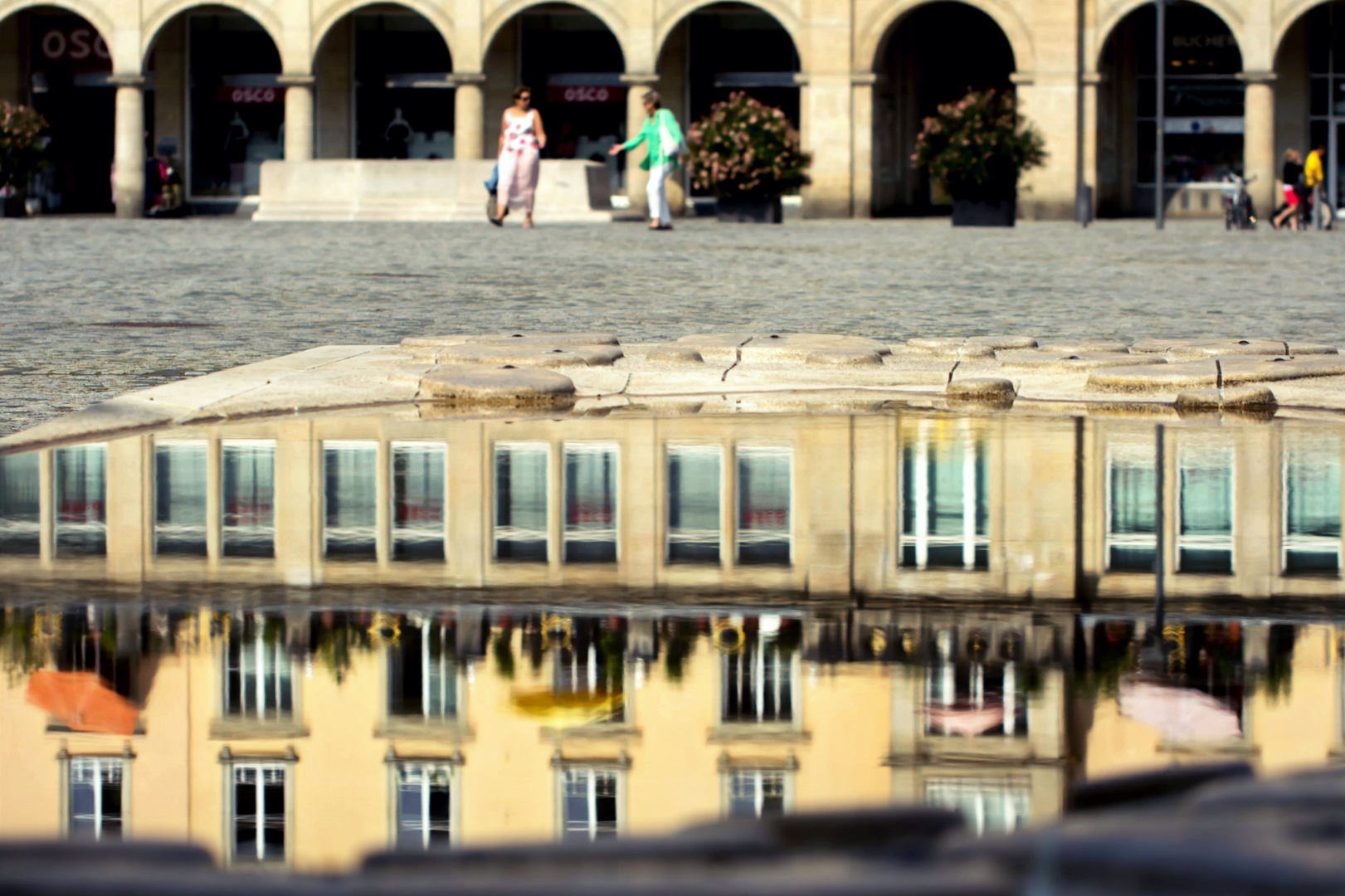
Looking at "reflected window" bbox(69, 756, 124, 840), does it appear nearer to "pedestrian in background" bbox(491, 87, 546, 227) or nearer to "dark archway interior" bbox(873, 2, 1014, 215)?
"pedestrian in background" bbox(491, 87, 546, 227)

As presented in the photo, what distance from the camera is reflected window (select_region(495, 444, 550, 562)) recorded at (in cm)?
393

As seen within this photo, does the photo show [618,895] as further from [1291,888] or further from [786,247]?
[786,247]

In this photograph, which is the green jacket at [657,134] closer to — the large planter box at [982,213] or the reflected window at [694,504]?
the large planter box at [982,213]

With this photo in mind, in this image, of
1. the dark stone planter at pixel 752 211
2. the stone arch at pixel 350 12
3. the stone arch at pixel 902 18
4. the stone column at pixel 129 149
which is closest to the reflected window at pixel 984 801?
the dark stone planter at pixel 752 211

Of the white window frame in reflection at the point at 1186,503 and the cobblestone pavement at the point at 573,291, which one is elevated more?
the cobblestone pavement at the point at 573,291

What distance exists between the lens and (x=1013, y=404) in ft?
22.4

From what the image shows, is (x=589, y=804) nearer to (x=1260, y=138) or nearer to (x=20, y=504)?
(x=20, y=504)

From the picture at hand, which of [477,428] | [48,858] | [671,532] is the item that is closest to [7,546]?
[671,532]

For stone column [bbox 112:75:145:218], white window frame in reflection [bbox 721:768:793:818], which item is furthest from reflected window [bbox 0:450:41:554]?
stone column [bbox 112:75:145:218]

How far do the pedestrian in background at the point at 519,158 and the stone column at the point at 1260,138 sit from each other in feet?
46.9

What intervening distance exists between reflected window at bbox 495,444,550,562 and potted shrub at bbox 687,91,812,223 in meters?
24.1

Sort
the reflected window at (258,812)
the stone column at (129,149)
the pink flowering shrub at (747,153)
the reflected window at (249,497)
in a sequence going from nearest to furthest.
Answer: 1. the reflected window at (258,812)
2. the reflected window at (249,497)
3. the pink flowering shrub at (747,153)
4. the stone column at (129,149)

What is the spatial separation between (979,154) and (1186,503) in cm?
2376

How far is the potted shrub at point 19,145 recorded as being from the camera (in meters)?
34.7
